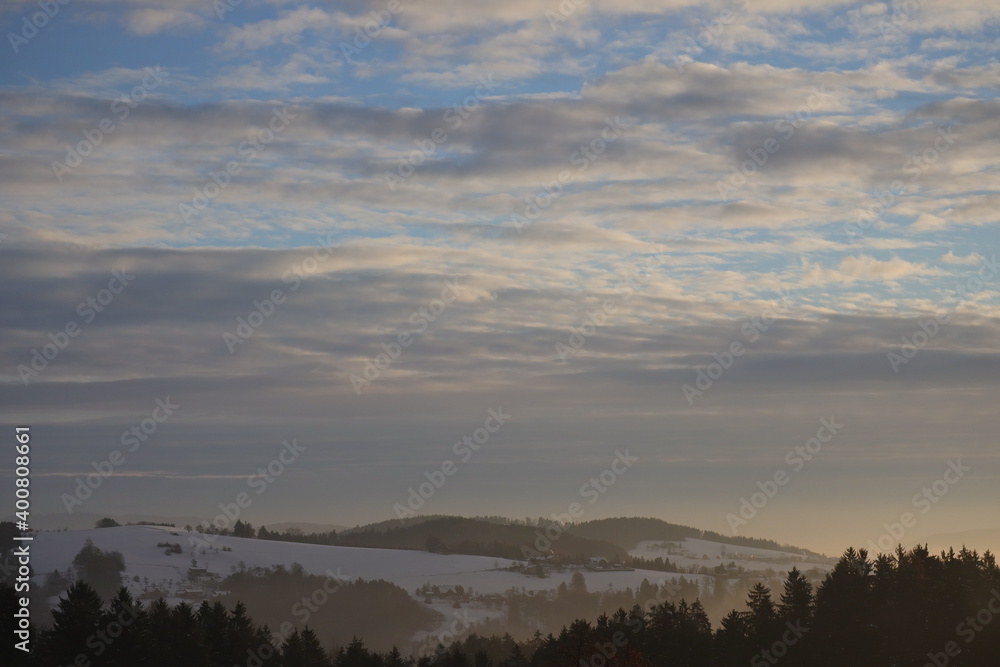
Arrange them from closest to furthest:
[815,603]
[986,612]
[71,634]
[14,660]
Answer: [14,660]
[71,634]
[986,612]
[815,603]

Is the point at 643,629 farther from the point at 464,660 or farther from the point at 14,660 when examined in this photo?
the point at 14,660

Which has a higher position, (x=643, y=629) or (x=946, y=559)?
(x=946, y=559)

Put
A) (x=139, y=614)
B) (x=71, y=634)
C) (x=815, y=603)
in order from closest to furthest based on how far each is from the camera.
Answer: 1. (x=71, y=634)
2. (x=139, y=614)
3. (x=815, y=603)

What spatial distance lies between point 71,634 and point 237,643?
18834mm

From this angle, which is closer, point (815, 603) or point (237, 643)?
point (237, 643)

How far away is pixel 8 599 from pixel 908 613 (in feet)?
285

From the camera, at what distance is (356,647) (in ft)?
407

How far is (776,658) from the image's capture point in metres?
110

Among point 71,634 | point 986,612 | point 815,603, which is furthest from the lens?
point 815,603

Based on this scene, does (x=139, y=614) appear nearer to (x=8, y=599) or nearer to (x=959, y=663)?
(x=8, y=599)

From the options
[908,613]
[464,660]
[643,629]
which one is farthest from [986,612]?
[464,660]

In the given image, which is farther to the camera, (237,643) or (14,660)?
(237,643)

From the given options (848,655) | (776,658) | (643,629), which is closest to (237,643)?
(643,629)

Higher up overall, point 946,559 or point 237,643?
point 946,559
